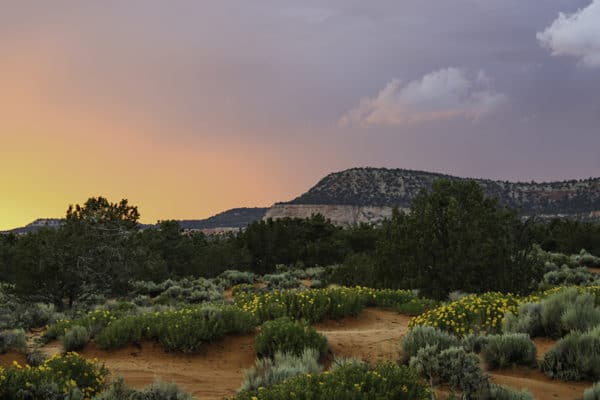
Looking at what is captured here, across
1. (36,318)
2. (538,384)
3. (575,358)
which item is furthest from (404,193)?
(538,384)

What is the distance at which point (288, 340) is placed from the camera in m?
8.97

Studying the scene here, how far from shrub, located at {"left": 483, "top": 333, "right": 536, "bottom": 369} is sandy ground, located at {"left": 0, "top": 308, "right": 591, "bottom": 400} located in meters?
0.15

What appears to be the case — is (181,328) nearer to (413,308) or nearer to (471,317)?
(471,317)

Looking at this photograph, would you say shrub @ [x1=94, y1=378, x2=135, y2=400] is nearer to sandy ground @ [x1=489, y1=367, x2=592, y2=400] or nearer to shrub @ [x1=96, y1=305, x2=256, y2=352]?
shrub @ [x1=96, y1=305, x2=256, y2=352]

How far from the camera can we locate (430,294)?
18844mm

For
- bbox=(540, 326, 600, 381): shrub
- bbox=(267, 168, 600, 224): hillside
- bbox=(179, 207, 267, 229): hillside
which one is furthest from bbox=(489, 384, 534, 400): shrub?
bbox=(179, 207, 267, 229): hillside

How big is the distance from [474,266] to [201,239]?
32074 mm

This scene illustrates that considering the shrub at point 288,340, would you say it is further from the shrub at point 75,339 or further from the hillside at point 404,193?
the hillside at point 404,193

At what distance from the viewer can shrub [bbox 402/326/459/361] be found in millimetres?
7570

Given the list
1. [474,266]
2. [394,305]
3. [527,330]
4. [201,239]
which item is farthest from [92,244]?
[201,239]

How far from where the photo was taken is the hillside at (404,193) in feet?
344

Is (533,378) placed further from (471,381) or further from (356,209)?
(356,209)

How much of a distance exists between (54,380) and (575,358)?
6.54 meters

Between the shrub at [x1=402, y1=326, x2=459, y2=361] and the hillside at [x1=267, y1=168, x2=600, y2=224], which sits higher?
the hillside at [x1=267, y1=168, x2=600, y2=224]
